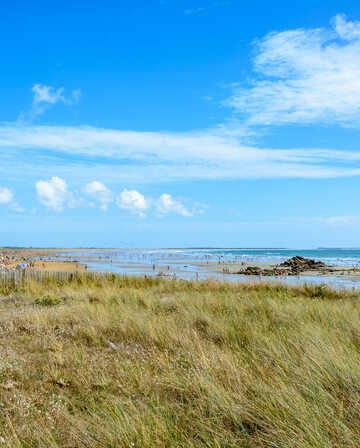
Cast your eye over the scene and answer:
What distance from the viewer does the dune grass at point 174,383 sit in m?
2.85

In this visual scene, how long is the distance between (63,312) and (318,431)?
6112 millimetres

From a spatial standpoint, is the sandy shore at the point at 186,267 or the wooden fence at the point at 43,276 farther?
the sandy shore at the point at 186,267

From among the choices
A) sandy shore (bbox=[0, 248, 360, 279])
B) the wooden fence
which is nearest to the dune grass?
the wooden fence

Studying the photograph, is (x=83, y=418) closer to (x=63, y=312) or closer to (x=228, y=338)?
(x=228, y=338)

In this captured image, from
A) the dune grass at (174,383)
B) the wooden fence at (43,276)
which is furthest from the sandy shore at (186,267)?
the dune grass at (174,383)

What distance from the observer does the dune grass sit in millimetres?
2852

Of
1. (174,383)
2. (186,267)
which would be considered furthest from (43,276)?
(186,267)

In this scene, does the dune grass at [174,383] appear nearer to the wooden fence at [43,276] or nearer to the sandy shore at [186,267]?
the wooden fence at [43,276]

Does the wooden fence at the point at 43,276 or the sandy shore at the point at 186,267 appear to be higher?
the wooden fence at the point at 43,276

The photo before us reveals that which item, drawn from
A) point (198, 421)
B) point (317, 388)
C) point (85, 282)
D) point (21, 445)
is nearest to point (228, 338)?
point (317, 388)

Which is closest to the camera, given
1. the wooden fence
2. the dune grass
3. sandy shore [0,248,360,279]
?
the dune grass

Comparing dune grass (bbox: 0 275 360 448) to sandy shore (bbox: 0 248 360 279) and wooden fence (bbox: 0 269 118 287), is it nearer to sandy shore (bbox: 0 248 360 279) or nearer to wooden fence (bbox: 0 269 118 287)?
wooden fence (bbox: 0 269 118 287)

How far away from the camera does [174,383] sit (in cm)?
389

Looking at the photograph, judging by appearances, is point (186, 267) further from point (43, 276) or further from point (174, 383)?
point (174, 383)
